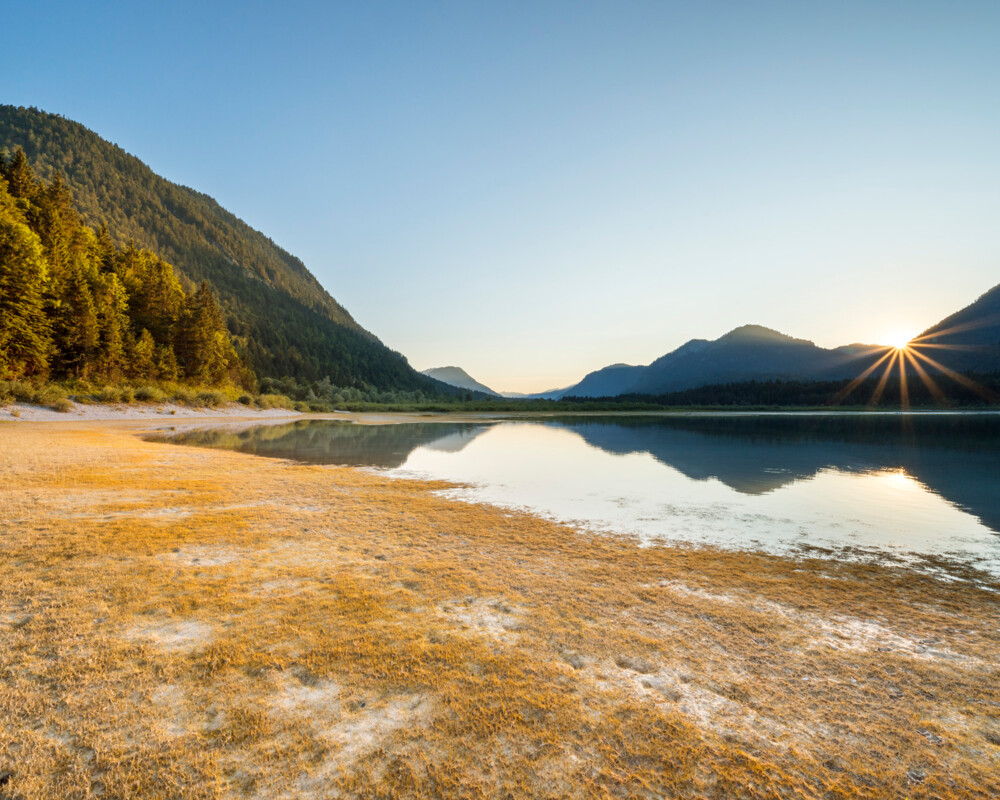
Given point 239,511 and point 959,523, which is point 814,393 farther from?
point 239,511

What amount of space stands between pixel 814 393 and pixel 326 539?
157 m

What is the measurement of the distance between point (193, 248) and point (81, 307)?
150705 mm

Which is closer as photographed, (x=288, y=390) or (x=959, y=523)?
(x=959, y=523)

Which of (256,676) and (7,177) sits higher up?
(7,177)

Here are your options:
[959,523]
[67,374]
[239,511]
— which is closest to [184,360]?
[67,374]

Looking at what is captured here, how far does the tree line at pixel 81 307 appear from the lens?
34.9 m

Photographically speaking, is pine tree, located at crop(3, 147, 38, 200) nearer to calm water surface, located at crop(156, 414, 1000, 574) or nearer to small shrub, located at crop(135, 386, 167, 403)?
small shrub, located at crop(135, 386, 167, 403)

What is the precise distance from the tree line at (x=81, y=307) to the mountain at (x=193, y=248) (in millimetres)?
56292

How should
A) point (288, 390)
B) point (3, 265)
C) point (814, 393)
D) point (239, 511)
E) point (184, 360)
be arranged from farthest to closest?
point (814, 393) < point (288, 390) < point (184, 360) < point (3, 265) < point (239, 511)

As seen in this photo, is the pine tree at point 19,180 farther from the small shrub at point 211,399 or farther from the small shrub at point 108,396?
the small shrub at point 211,399

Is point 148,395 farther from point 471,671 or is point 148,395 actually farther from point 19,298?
point 471,671

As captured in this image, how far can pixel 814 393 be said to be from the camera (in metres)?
132

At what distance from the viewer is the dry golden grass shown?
9.07 feet

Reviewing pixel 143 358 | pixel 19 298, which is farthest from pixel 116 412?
pixel 143 358
